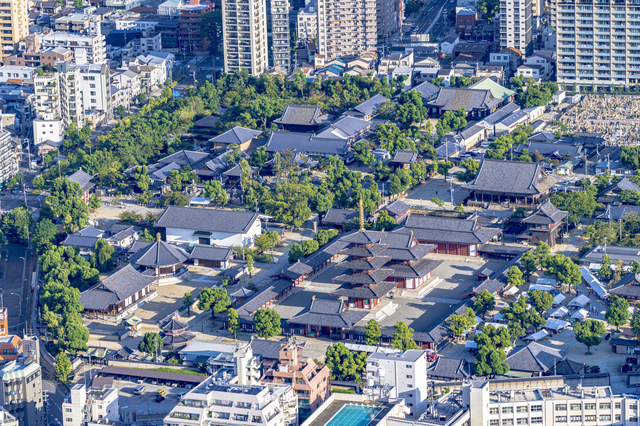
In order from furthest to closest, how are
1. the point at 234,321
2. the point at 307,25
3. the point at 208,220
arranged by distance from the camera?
the point at 307,25, the point at 208,220, the point at 234,321

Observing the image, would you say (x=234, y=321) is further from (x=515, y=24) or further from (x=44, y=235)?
(x=515, y=24)

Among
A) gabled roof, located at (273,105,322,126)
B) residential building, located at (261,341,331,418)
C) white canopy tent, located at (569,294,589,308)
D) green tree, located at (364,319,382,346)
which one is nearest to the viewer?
residential building, located at (261,341,331,418)

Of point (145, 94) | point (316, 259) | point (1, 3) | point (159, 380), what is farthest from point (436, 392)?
point (1, 3)

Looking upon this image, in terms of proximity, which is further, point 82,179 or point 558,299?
point 82,179

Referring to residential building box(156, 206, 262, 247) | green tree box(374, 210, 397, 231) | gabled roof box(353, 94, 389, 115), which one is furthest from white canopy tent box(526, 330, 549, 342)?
gabled roof box(353, 94, 389, 115)

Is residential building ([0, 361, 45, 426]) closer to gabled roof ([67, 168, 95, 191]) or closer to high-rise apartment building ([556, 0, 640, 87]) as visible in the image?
gabled roof ([67, 168, 95, 191])

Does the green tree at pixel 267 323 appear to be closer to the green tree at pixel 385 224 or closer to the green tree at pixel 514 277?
the green tree at pixel 514 277

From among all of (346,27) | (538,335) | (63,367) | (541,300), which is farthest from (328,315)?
(346,27)
